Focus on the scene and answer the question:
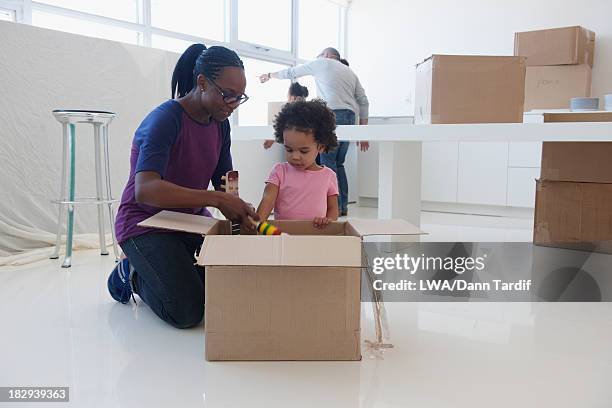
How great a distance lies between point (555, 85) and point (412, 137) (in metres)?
2.47

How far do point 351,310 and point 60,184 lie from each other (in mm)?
2137

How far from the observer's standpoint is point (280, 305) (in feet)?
4.49

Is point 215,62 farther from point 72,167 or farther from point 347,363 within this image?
point 72,167

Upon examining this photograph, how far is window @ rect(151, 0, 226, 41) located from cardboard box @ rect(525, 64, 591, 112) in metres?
2.39

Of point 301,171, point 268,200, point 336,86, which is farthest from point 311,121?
point 336,86

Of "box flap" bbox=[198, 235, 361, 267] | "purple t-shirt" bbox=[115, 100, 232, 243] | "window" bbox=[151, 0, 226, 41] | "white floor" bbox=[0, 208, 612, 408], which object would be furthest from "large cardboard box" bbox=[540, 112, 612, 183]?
"window" bbox=[151, 0, 226, 41]

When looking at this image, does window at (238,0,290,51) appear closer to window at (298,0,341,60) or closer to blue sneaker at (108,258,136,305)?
window at (298,0,341,60)

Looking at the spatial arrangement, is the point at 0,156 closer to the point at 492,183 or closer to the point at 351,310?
the point at 351,310

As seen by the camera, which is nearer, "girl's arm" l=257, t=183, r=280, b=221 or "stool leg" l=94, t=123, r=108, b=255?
"girl's arm" l=257, t=183, r=280, b=221

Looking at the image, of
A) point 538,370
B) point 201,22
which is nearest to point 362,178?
point 201,22

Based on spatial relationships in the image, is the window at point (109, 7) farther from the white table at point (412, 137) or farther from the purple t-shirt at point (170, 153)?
the purple t-shirt at point (170, 153)

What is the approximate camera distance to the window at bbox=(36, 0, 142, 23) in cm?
340

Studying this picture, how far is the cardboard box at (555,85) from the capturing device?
4.19 meters

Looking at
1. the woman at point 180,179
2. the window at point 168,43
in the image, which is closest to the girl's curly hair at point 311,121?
the woman at point 180,179
